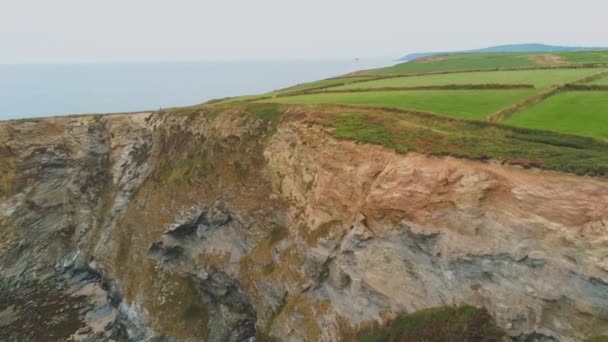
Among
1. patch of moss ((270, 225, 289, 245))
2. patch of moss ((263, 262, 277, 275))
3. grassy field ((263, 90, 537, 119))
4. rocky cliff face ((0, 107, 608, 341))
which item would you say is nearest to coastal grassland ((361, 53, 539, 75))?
grassy field ((263, 90, 537, 119))

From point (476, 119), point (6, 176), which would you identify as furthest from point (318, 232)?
point (6, 176)

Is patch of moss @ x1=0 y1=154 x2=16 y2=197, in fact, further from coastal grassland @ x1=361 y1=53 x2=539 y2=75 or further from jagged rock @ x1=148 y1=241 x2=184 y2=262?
coastal grassland @ x1=361 y1=53 x2=539 y2=75

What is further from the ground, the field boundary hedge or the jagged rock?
the field boundary hedge

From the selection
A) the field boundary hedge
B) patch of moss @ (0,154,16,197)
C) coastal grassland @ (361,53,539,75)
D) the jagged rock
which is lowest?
the jagged rock

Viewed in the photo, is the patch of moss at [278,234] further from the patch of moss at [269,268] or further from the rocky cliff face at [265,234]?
the patch of moss at [269,268]

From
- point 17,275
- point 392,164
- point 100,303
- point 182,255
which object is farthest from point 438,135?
point 17,275

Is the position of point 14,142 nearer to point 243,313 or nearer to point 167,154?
point 167,154
